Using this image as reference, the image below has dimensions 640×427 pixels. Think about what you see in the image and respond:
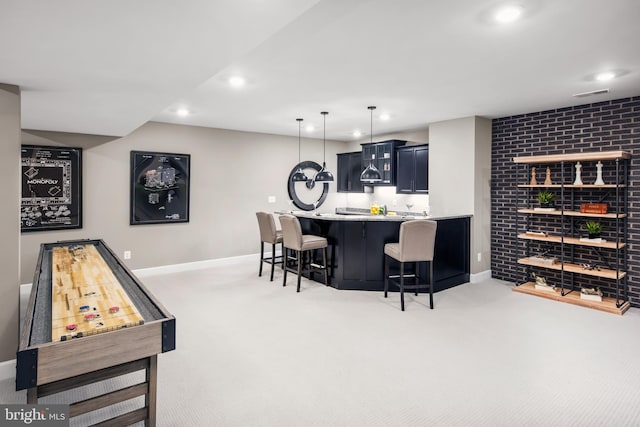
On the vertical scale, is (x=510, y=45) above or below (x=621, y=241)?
above

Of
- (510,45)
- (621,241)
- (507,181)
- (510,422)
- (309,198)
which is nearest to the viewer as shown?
(510,422)

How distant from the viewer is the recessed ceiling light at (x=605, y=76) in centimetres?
339

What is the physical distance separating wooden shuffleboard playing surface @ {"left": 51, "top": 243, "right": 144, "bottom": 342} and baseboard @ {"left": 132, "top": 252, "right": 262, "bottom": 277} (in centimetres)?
254

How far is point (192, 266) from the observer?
6059 millimetres

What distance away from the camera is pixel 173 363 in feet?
9.37

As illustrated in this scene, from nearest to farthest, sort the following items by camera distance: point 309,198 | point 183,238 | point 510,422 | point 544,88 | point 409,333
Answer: point 510,422 → point 409,333 → point 544,88 → point 183,238 → point 309,198

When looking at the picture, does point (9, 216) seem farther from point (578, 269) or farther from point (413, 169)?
point (578, 269)

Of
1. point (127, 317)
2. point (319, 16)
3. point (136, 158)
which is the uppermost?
point (319, 16)

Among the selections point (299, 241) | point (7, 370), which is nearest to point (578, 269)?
point (299, 241)

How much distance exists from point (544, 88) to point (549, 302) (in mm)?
2503

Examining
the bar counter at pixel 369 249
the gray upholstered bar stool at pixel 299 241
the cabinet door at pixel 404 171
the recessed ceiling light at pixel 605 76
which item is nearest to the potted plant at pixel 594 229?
the bar counter at pixel 369 249

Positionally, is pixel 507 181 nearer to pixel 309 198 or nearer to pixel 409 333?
pixel 409 333

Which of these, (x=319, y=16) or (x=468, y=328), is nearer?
(x=319, y=16)

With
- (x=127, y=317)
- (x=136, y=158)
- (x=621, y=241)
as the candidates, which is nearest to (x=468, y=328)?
(x=621, y=241)
